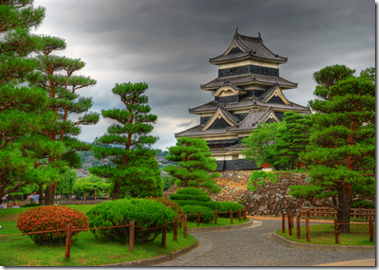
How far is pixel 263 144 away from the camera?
35844mm

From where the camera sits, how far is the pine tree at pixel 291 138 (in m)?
31.4

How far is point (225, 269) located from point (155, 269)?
1.68 meters

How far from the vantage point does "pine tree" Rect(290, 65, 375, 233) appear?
576 inches

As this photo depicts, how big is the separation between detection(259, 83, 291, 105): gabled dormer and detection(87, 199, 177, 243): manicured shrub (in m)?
33.2

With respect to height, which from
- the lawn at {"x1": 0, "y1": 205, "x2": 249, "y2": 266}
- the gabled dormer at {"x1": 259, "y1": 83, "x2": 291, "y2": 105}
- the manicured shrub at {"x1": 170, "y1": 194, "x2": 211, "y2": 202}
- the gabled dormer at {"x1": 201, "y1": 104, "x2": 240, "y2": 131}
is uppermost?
the gabled dormer at {"x1": 259, "y1": 83, "x2": 291, "y2": 105}

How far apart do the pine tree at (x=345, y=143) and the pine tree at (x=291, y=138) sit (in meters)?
14.8

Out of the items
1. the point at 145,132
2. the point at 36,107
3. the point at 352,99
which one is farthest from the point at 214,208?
the point at 36,107

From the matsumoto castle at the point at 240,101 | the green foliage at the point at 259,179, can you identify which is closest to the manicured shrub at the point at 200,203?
the green foliage at the point at 259,179

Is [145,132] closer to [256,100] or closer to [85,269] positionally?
[85,269]

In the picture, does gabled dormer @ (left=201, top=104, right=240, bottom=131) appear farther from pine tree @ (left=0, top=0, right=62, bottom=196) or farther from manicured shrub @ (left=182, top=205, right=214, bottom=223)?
pine tree @ (left=0, top=0, right=62, bottom=196)

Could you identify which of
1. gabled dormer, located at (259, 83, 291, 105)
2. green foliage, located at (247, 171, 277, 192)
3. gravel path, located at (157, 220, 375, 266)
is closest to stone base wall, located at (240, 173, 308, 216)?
green foliage, located at (247, 171, 277, 192)

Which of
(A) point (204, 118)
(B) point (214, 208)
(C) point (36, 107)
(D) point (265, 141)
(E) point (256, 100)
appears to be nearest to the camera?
(C) point (36, 107)

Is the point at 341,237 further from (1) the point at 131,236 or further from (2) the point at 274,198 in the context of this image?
(2) the point at 274,198

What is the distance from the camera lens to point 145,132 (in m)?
22.3
